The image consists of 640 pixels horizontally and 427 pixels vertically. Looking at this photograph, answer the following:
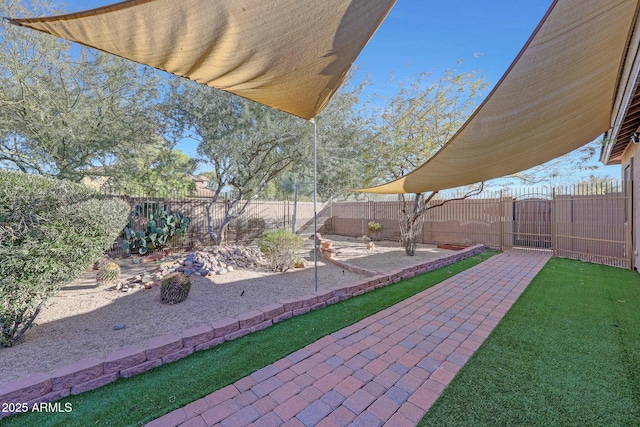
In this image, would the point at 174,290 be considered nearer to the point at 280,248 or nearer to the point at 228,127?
the point at 280,248

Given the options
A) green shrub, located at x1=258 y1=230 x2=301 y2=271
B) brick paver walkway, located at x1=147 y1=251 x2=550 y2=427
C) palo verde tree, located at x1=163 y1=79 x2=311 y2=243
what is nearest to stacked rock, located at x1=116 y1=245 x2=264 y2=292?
green shrub, located at x1=258 y1=230 x2=301 y2=271

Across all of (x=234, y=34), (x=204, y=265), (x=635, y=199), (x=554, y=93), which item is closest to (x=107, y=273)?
(x=204, y=265)

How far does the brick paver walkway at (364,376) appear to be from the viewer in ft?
5.58

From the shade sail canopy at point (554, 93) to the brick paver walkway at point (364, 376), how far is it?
2.11 metres

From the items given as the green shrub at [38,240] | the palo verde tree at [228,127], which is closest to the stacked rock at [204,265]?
the green shrub at [38,240]

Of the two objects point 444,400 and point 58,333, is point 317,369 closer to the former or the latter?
point 444,400

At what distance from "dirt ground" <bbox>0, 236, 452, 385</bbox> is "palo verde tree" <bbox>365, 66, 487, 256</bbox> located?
457 cm

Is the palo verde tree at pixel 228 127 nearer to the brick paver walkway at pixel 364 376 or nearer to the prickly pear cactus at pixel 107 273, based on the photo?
the prickly pear cactus at pixel 107 273

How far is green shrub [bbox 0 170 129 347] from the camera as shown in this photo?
2295mm

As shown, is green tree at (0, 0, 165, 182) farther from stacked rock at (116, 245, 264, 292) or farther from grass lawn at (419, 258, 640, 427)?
grass lawn at (419, 258, 640, 427)

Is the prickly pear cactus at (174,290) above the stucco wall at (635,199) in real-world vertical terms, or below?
below

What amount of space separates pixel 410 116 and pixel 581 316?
7.10 m

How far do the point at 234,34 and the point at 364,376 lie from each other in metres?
2.73

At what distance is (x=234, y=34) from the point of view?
1.84m
